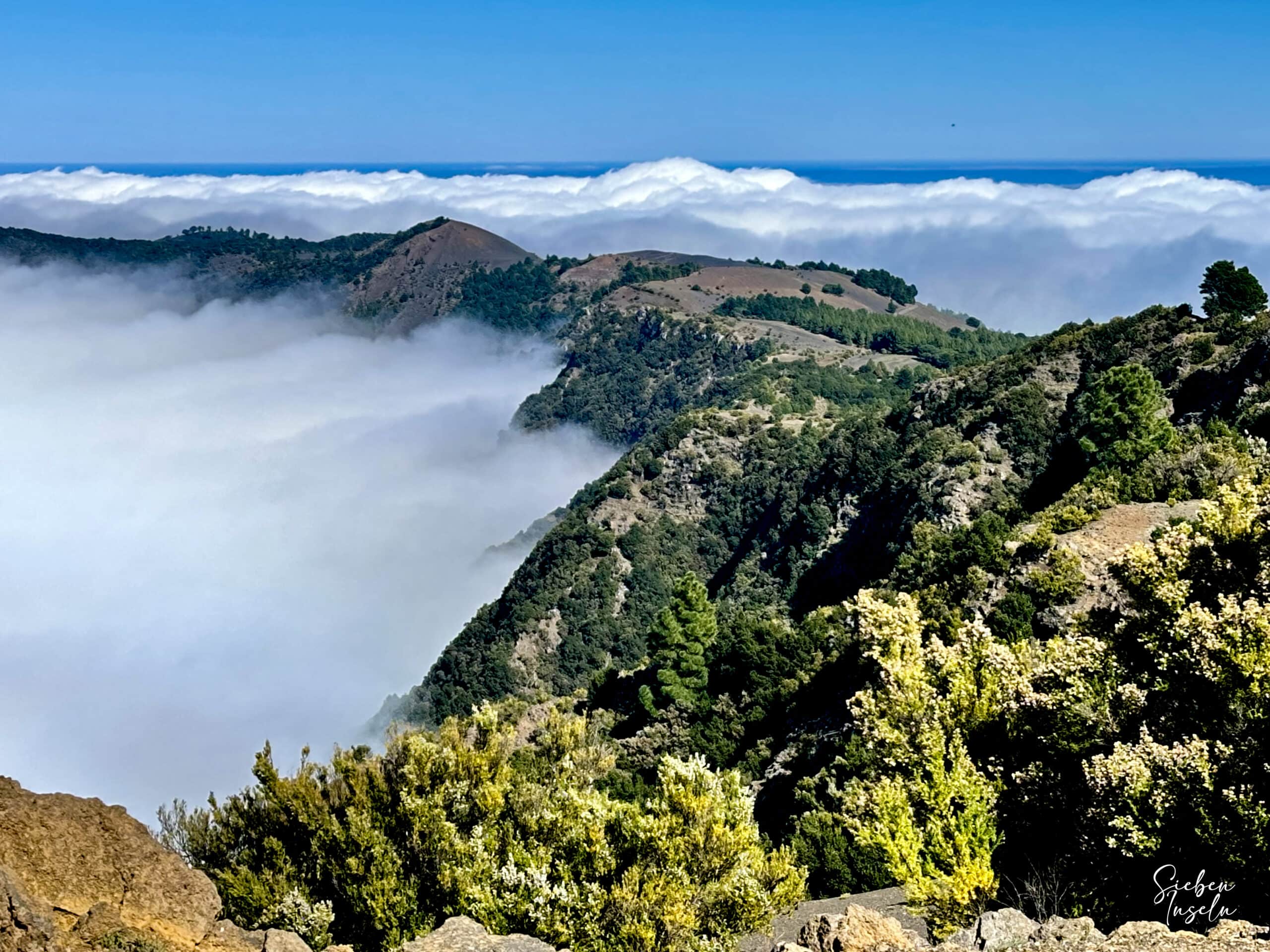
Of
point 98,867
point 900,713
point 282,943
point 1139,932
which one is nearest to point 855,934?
point 900,713

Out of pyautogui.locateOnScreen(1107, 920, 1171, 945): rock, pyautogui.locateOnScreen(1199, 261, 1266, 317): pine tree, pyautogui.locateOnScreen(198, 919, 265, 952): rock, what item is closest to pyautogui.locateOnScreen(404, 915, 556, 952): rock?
pyautogui.locateOnScreen(198, 919, 265, 952): rock

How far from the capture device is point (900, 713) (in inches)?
717

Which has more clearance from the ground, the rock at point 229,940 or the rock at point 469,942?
the rock at point 229,940

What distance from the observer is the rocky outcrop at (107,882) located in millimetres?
14070

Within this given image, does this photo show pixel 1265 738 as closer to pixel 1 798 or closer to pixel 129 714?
pixel 1 798

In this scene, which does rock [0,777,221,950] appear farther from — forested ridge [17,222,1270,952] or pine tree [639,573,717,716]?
pine tree [639,573,717,716]

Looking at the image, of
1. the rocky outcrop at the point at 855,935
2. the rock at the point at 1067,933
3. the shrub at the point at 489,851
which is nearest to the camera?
the rock at the point at 1067,933

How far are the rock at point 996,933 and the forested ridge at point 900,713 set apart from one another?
541 millimetres

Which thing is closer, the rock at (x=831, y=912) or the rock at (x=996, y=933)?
the rock at (x=996, y=933)

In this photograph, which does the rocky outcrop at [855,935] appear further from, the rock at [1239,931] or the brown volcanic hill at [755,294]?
the brown volcanic hill at [755,294]

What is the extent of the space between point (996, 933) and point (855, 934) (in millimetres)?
2183

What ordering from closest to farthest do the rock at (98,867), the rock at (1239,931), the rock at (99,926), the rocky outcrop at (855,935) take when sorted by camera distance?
the rock at (99,926) < the rock at (1239,931) < the rock at (98,867) < the rocky outcrop at (855,935)

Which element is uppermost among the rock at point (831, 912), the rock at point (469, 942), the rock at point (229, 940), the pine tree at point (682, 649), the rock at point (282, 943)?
the rock at point (229, 940)

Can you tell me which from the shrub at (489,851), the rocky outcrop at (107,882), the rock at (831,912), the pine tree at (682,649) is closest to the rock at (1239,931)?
the shrub at (489,851)
